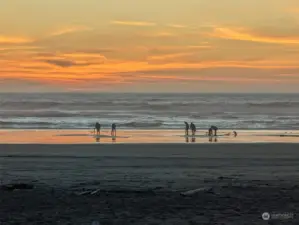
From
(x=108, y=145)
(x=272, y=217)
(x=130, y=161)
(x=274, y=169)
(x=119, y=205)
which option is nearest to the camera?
(x=272, y=217)

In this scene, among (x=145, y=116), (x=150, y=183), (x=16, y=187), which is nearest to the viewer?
(x=16, y=187)

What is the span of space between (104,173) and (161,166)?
2.25m

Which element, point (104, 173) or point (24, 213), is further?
point (104, 173)

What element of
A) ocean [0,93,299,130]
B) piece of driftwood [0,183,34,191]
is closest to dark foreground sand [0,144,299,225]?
piece of driftwood [0,183,34,191]

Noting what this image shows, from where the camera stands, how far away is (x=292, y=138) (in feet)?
90.6

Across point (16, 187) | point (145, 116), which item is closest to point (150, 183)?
point (16, 187)

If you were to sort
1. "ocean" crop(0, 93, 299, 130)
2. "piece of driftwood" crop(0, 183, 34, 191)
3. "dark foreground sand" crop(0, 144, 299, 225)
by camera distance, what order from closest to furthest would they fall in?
"dark foreground sand" crop(0, 144, 299, 225) → "piece of driftwood" crop(0, 183, 34, 191) → "ocean" crop(0, 93, 299, 130)

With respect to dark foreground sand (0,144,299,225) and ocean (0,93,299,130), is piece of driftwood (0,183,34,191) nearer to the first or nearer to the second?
dark foreground sand (0,144,299,225)

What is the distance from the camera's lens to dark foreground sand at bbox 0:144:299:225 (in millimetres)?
8367

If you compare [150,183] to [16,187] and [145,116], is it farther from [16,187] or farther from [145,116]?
[145,116]

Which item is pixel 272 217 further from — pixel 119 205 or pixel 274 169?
pixel 274 169

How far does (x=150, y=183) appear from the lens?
1236cm

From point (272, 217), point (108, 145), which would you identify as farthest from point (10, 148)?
point (272, 217)

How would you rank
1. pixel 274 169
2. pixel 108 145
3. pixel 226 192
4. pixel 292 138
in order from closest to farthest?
pixel 226 192 < pixel 274 169 < pixel 108 145 < pixel 292 138
